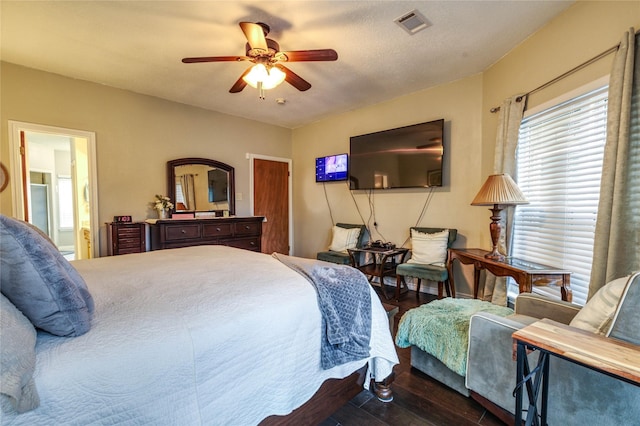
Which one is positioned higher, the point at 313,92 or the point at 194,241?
the point at 313,92

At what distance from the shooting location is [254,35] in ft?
6.75

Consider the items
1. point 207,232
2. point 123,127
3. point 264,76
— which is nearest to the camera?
point 264,76

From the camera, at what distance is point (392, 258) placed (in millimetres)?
3922

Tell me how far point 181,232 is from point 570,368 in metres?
3.83

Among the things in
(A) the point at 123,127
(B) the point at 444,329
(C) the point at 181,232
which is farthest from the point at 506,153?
(A) the point at 123,127

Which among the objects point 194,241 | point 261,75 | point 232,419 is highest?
point 261,75

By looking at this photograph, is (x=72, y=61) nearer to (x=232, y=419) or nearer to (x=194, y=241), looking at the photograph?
(x=194, y=241)

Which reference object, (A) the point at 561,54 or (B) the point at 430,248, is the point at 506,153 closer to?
(A) the point at 561,54

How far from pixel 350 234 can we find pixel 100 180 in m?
3.35

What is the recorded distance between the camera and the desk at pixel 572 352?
850mm

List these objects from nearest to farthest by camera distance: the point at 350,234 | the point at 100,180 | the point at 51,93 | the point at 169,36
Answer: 1. the point at 169,36
2. the point at 51,93
3. the point at 100,180
4. the point at 350,234

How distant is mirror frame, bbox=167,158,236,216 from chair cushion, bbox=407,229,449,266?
9.52 ft

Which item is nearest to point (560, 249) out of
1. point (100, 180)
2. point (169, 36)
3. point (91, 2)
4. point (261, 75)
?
point (261, 75)

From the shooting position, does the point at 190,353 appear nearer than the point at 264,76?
Yes
